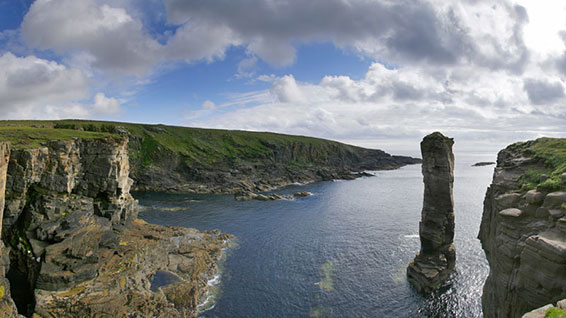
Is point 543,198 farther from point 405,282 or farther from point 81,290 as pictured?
point 81,290

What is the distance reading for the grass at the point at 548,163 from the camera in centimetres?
1622

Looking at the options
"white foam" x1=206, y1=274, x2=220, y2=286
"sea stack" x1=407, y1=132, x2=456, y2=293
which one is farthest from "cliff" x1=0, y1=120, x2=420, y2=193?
"sea stack" x1=407, y1=132, x2=456, y2=293

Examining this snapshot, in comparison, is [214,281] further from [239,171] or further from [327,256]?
[239,171]

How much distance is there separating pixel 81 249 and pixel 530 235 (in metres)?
37.6

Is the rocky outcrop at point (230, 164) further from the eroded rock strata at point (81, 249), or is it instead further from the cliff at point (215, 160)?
the eroded rock strata at point (81, 249)

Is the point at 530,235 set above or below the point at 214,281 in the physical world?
above

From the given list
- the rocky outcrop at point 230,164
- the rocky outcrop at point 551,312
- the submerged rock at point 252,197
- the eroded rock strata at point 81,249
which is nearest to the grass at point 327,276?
the eroded rock strata at point 81,249

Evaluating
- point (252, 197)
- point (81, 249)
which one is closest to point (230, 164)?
point (252, 197)

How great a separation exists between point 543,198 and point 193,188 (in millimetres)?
96495

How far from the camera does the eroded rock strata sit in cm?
2583

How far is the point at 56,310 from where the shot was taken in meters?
24.2

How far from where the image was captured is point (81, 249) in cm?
2881

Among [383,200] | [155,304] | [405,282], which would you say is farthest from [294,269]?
[383,200]

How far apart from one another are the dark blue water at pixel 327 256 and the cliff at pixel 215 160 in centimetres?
1897
